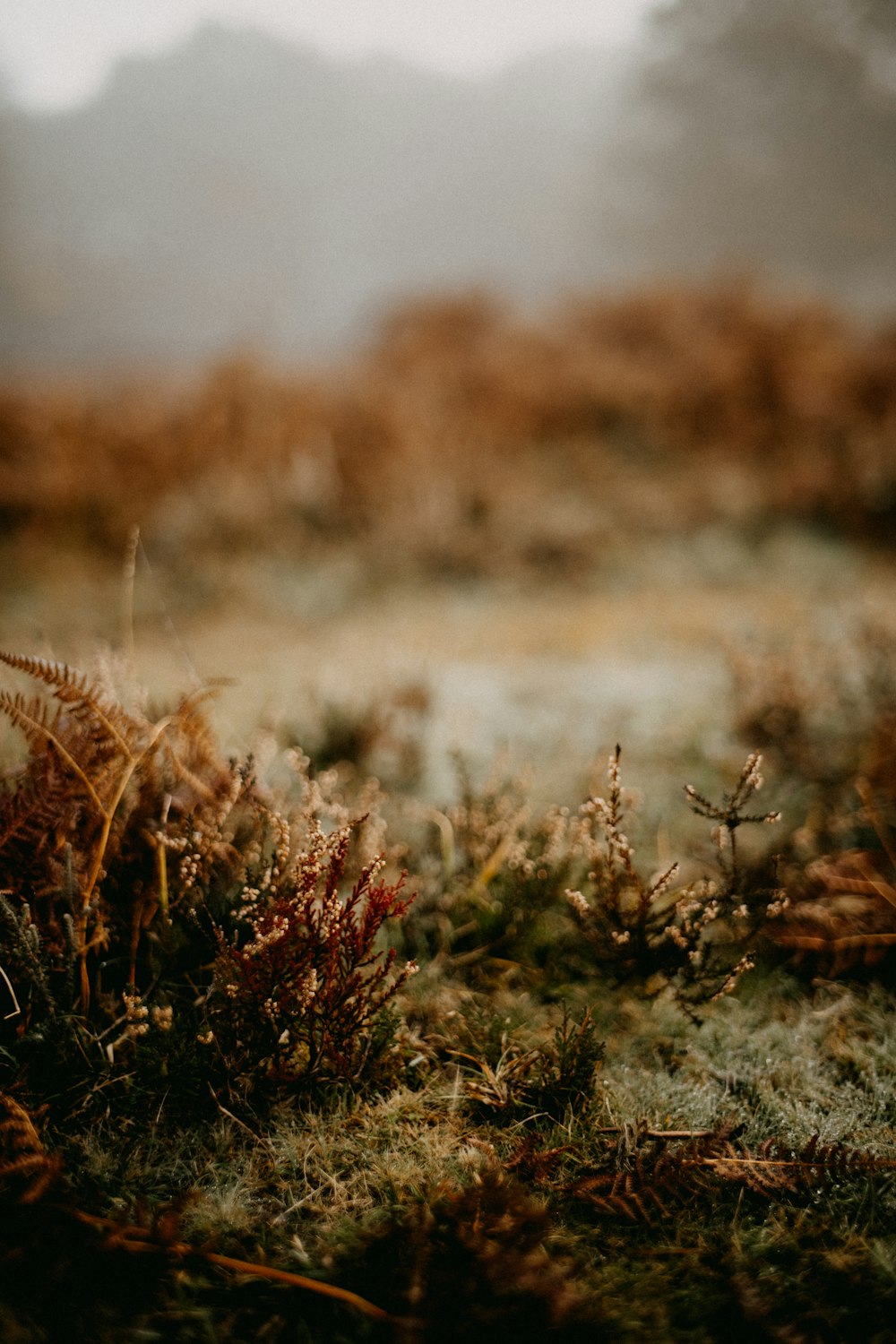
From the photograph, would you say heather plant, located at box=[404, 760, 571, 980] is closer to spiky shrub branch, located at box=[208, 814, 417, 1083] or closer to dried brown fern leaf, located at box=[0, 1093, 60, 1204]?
spiky shrub branch, located at box=[208, 814, 417, 1083]

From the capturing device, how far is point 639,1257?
106 centimetres

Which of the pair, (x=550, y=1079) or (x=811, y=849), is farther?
(x=811, y=849)

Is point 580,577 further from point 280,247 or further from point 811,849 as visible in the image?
point 280,247

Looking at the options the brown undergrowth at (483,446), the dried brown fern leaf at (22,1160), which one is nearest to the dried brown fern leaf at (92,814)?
the dried brown fern leaf at (22,1160)

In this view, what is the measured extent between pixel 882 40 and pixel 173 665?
534cm

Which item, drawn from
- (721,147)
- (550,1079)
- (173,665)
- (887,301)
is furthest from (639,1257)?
(887,301)

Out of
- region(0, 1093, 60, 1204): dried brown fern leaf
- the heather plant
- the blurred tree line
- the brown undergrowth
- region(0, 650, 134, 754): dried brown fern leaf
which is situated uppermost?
the blurred tree line

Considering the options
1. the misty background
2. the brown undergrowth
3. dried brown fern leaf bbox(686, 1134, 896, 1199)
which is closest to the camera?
dried brown fern leaf bbox(686, 1134, 896, 1199)

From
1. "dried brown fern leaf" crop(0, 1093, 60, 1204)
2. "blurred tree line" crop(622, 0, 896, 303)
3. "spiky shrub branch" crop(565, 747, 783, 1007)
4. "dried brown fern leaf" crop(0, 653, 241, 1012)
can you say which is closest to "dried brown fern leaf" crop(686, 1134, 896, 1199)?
"spiky shrub branch" crop(565, 747, 783, 1007)

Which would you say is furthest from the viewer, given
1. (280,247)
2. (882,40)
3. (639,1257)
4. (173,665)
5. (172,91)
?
(280,247)

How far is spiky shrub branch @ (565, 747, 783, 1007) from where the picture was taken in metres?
1.36

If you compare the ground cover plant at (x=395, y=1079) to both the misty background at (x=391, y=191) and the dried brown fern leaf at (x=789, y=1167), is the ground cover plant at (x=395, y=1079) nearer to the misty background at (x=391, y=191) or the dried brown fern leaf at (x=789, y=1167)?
the dried brown fern leaf at (x=789, y=1167)

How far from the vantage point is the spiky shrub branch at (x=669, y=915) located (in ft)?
4.47

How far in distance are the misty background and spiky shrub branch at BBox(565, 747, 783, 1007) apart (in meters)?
5.91
